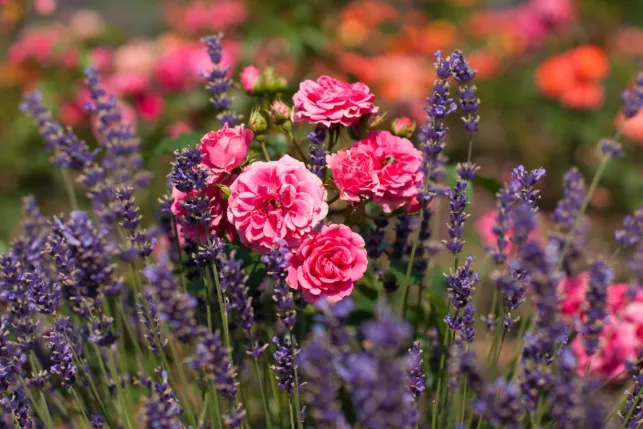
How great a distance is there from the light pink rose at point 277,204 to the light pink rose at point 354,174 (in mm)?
56

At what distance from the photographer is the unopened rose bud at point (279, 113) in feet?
4.42

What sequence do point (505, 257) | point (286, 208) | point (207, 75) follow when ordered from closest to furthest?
point (286, 208), point (505, 257), point (207, 75)

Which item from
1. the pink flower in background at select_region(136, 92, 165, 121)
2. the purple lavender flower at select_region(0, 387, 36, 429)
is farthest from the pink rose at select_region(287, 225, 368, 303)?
the pink flower in background at select_region(136, 92, 165, 121)

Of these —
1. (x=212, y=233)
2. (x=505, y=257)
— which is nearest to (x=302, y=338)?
(x=212, y=233)

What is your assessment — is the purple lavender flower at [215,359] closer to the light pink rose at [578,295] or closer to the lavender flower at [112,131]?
the lavender flower at [112,131]

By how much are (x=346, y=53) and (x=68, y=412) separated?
8.08ft

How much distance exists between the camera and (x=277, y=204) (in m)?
Result: 1.23

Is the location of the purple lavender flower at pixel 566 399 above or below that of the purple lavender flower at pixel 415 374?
above

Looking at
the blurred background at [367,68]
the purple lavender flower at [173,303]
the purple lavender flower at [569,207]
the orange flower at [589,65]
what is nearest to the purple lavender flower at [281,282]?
the purple lavender flower at [173,303]

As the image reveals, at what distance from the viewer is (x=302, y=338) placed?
1.40 metres

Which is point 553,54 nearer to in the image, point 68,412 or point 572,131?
point 572,131

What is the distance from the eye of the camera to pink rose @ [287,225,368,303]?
1.22 m

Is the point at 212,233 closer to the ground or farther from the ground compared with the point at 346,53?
farther from the ground

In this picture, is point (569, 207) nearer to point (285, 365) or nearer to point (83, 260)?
point (285, 365)
